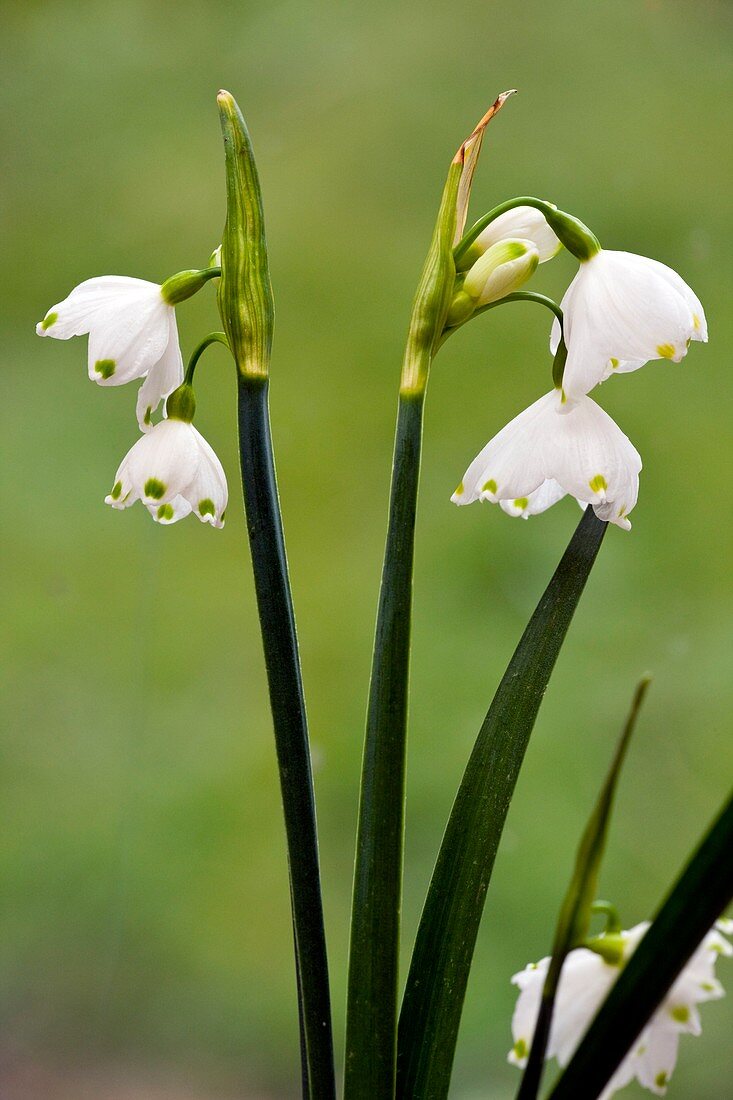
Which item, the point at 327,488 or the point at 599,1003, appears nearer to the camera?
the point at 599,1003

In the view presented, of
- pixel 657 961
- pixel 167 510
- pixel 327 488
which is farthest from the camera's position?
pixel 327 488

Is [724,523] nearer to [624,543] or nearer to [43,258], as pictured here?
[624,543]

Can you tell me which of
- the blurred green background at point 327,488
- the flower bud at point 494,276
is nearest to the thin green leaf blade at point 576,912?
the flower bud at point 494,276

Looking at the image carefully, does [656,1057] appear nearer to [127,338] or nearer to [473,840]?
[473,840]

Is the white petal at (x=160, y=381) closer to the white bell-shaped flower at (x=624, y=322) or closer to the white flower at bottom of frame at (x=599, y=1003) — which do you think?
the white bell-shaped flower at (x=624, y=322)

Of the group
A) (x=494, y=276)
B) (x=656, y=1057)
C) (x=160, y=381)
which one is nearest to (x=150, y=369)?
(x=160, y=381)

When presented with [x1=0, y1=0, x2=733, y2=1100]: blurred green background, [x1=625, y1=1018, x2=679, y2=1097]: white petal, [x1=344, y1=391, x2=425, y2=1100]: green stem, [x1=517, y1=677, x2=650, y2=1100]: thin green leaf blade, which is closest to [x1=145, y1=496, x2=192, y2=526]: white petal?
[x1=344, y1=391, x2=425, y2=1100]: green stem
